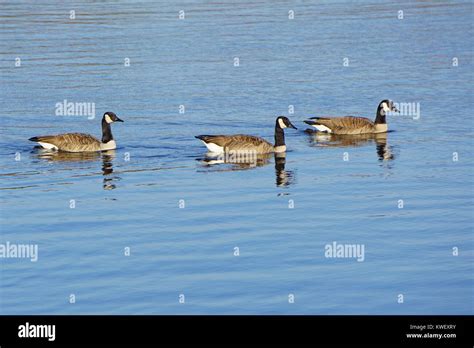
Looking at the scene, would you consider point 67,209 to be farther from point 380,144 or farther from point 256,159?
point 380,144

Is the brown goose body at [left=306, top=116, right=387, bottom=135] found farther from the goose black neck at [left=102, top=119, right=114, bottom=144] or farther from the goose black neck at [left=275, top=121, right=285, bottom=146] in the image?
the goose black neck at [left=102, top=119, right=114, bottom=144]

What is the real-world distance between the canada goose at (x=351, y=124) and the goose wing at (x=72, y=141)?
20.5ft

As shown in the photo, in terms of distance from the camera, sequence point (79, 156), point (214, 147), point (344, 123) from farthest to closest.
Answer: point (344, 123) → point (79, 156) → point (214, 147)

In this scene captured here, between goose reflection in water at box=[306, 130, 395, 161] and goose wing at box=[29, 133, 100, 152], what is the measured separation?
6016 millimetres

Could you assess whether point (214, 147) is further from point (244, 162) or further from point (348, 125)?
point (348, 125)

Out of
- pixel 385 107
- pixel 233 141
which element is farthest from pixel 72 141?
pixel 385 107

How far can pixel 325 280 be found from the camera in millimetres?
17891

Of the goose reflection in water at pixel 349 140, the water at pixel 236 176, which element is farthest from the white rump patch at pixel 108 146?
the goose reflection in water at pixel 349 140

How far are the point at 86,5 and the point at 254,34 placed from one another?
14.8 m

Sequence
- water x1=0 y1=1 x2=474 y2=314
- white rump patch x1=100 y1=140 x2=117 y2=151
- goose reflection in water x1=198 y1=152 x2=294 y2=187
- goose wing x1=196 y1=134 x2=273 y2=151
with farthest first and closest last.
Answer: white rump patch x1=100 y1=140 x2=117 y2=151 → goose wing x1=196 y1=134 x2=273 y2=151 → goose reflection in water x1=198 y1=152 x2=294 y2=187 → water x1=0 y1=1 x2=474 y2=314

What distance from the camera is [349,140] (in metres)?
31.2

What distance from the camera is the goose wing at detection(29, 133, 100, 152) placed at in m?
28.7

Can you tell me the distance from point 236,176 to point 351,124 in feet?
21.3

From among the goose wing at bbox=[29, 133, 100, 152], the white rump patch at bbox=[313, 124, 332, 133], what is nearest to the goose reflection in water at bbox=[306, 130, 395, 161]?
the white rump patch at bbox=[313, 124, 332, 133]
